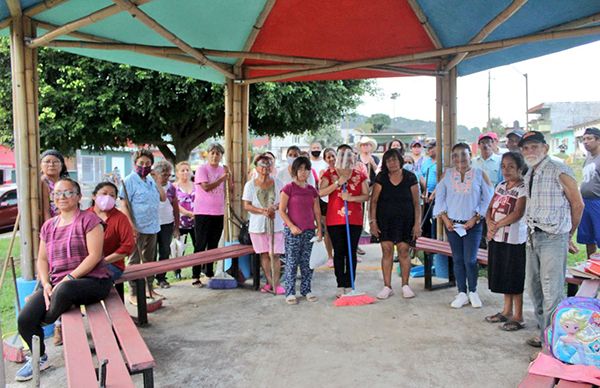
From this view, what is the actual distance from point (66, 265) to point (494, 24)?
4.27 m

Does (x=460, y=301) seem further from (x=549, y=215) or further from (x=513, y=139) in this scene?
(x=513, y=139)

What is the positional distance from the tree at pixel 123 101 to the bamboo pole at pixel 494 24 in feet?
22.4

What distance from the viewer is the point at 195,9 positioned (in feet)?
15.4

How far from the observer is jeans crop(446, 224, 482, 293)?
4.85m

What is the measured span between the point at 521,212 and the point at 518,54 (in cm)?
252

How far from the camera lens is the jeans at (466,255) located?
191 inches

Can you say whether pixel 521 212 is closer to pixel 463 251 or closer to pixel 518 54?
pixel 463 251

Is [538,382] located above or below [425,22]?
below

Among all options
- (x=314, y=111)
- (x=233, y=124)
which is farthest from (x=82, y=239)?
(x=314, y=111)

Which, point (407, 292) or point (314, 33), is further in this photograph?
point (314, 33)

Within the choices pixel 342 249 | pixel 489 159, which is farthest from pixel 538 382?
pixel 489 159

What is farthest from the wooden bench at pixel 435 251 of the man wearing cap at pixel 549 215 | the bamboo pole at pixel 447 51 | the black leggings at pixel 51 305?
the black leggings at pixel 51 305

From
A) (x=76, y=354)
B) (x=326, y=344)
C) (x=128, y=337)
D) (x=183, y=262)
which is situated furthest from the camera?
(x=183, y=262)

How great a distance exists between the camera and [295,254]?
5121 millimetres
